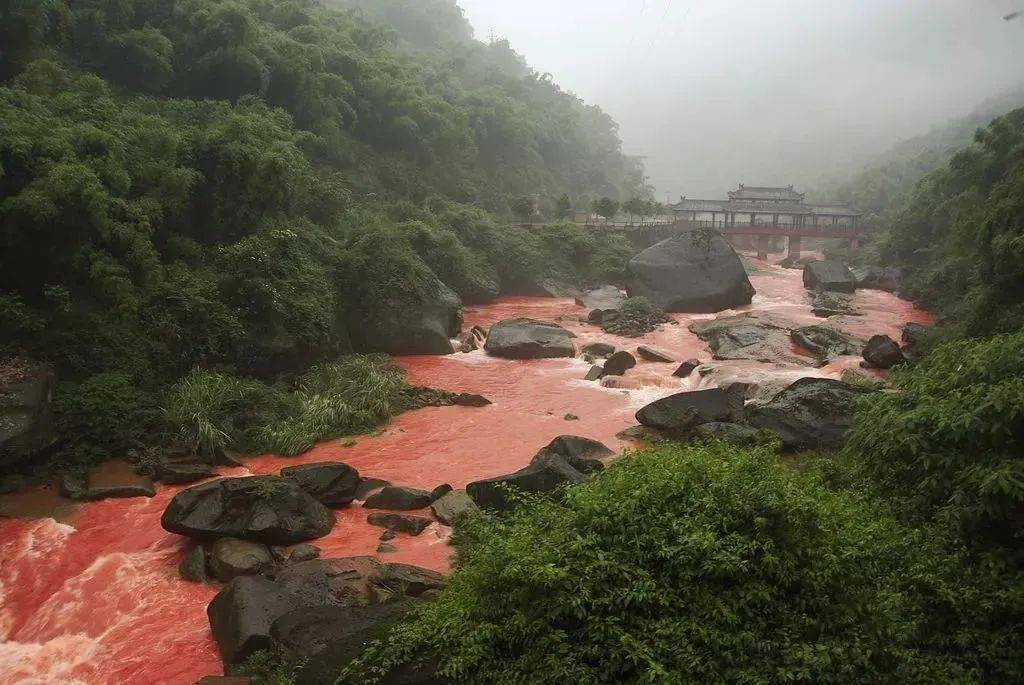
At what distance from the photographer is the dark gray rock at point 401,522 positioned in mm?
10805

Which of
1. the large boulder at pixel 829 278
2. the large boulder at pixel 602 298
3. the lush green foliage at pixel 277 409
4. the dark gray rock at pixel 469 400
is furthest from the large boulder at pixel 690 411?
the large boulder at pixel 829 278

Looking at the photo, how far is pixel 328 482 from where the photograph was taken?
38.2 feet

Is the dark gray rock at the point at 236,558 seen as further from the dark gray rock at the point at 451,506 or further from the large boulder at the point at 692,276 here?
the large boulder at the point at 692,276

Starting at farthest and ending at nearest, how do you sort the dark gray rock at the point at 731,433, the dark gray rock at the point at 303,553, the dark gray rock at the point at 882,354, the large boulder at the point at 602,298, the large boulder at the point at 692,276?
the large boulder at the point at 602,298, the large boulder at the point at 692,276, the dark gray rock at the point at 882,354, the dark gray rock at the point at 731,433, the dark gray rock at the point at 303,553

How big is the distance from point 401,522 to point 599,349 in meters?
12.7

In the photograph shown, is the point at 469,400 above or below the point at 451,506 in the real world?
above

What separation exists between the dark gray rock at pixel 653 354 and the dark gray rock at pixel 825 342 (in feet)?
15.2

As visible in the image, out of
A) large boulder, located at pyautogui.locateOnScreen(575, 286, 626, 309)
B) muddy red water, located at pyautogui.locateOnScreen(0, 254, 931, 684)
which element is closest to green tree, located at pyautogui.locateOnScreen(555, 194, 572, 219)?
large boulder, located at pyautogui.locateOnScreen(575, 286, 626, 309)

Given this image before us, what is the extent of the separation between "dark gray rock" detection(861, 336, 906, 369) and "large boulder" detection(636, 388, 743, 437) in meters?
6.75

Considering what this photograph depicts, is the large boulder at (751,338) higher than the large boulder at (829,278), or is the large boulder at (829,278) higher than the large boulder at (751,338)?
the large boulder at (829,278)

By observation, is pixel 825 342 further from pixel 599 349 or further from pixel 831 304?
pixel 831 304

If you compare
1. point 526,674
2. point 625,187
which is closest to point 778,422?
point 526,674

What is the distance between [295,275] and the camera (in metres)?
19.5

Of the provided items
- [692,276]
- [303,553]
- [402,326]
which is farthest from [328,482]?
[692,276]
